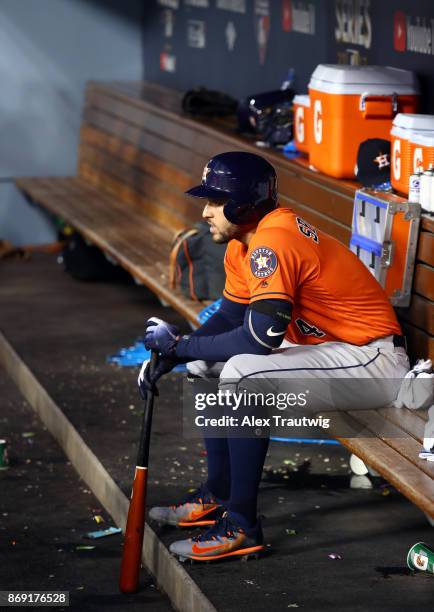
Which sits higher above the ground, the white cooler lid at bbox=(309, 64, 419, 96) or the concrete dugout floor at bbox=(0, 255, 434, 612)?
the white cooler lid at bbox=(309, 64, 419, 96)

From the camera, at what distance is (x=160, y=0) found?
32.1ft

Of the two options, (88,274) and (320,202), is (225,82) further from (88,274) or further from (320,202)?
(320,202)

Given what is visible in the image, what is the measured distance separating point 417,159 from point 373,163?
456mm

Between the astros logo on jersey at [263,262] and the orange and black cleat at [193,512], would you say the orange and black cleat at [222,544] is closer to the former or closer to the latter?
the orange and black cleat at [193,512]

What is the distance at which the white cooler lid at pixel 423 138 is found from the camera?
4.73 meters

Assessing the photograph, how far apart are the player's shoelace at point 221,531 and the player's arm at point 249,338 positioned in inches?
20.4

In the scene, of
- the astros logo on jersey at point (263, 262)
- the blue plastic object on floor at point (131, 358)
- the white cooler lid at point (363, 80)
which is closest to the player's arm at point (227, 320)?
the astros logo on jersey at point (263, 262)

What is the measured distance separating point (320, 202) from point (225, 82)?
10.7 ft

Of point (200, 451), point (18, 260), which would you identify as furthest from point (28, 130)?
point (200, 451)

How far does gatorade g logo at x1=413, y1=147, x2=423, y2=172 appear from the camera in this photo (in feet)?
15.7

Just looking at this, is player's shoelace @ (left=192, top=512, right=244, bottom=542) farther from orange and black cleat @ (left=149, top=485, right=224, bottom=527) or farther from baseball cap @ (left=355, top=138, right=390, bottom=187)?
baseball cap @ (left=355, top=138, right=390, bottom=187)

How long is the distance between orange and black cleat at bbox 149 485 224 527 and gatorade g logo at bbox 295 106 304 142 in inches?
90.1

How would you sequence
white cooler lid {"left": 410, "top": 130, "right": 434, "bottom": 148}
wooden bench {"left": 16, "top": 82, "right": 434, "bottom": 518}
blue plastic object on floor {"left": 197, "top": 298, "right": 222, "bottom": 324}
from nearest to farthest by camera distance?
wooden bench {"left": 16, "top": 82, "right": 434, "bottom": 518}, white cooler lid {"left": 410, "top": 130, "right": 434, "bottom": 148}, blue plastic object on floor {"left": 197, "top": 298, "right": 222, "bottom": 324}

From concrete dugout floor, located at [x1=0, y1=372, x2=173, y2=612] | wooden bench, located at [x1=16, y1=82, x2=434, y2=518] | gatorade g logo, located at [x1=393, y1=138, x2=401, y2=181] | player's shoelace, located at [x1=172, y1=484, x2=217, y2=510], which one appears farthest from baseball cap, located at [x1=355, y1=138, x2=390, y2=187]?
concrete dugout floor, located at [x1=0, y1=372, x2=173, y2=612]
